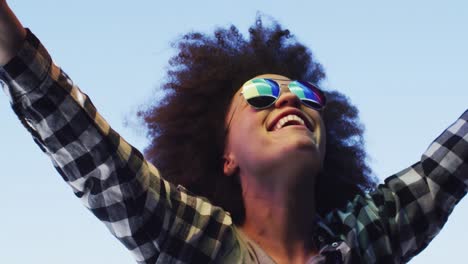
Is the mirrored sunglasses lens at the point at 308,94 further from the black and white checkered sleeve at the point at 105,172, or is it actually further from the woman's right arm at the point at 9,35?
the woman's right arm at the point at 9,35

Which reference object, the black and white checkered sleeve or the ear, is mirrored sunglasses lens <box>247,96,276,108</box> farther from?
the black and white checkered sleeve

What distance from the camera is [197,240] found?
3.38 metres

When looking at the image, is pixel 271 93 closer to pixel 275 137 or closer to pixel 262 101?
pixel 262 101

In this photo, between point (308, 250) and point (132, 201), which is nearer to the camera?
point (132, 201)

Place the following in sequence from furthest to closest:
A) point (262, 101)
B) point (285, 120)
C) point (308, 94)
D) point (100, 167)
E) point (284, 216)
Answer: point (308, 94) < point (262, 101) < point (285, 120) < point (284, 216) < point (100, 167)

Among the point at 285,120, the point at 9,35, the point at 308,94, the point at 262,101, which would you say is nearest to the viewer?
the point at 9,35

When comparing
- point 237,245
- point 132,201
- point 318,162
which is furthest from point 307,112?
point 132,201

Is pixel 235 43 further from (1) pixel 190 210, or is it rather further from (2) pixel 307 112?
(1) pixel 190 210

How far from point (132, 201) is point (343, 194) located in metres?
1.57

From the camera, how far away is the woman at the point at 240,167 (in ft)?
9.87

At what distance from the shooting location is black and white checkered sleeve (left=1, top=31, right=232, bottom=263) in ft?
9.57

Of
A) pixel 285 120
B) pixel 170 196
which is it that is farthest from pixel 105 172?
pixel 285 120

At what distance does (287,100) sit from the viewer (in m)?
3.95

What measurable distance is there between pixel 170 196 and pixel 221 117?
1034 mm
